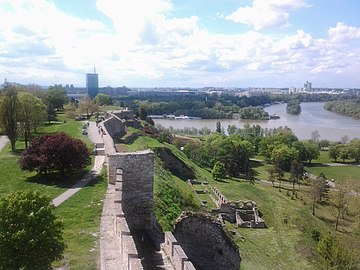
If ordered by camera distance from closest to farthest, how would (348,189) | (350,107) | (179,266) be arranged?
(179,266) < (348,189) < (350,107)

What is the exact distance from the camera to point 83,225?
12680 mm

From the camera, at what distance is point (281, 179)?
50750 millimetres

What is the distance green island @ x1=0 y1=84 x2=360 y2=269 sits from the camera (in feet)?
48.3

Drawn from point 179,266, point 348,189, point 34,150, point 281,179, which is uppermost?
point 34,150

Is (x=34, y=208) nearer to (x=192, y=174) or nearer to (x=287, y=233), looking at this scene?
(x=287, y=233)

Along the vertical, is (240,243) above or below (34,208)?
below

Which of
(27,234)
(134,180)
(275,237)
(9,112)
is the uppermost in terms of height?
(9,112)

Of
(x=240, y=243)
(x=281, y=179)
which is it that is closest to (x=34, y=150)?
(x=240, y=243)

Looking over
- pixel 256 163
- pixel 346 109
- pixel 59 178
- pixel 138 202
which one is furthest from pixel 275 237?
pixel 346 109

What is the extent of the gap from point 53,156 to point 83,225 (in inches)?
272

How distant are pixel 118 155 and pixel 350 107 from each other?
14976cm

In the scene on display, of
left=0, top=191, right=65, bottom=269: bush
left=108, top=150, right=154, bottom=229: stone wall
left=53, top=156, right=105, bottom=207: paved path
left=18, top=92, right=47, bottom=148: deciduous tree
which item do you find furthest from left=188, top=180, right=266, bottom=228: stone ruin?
left=0, top=191, right=65, bottom=269: bush

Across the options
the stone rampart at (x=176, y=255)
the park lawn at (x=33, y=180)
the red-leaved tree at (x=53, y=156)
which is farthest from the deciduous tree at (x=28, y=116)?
the stone rampart at (x=176, y=255)

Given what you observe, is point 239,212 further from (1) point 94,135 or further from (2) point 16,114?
(2) point 16,114
